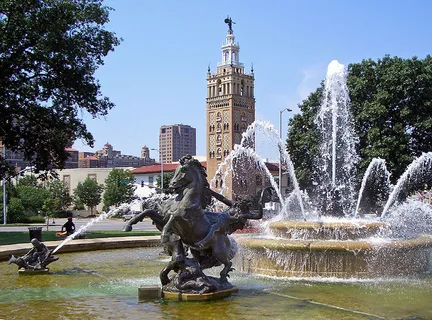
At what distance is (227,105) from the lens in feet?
395

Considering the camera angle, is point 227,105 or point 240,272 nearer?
point 240,272

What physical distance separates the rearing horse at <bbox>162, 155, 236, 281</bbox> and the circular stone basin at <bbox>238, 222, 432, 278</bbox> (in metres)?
2.50

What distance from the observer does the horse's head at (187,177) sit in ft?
29.7

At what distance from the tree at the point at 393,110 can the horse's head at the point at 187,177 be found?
75.0ft

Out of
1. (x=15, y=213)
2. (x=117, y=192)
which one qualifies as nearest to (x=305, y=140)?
(x=15, y=213)

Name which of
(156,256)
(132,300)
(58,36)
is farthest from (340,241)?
(58,36)

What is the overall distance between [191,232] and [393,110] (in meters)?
25.3

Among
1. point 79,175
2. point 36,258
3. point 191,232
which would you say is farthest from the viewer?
point 79,175

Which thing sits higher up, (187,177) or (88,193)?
(88,193)

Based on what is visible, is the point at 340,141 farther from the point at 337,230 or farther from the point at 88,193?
the point at 88,193

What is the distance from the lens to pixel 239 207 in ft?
33.7

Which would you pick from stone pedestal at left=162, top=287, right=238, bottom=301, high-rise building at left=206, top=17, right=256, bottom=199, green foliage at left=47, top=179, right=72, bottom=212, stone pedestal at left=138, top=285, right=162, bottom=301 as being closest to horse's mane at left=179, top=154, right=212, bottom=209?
stone pedestal at left=162, top=287, right=238, bottom=301

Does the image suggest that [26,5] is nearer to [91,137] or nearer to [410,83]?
[91,137]

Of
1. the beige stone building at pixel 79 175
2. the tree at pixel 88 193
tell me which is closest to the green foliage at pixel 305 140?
the tree at pixel 88 193
